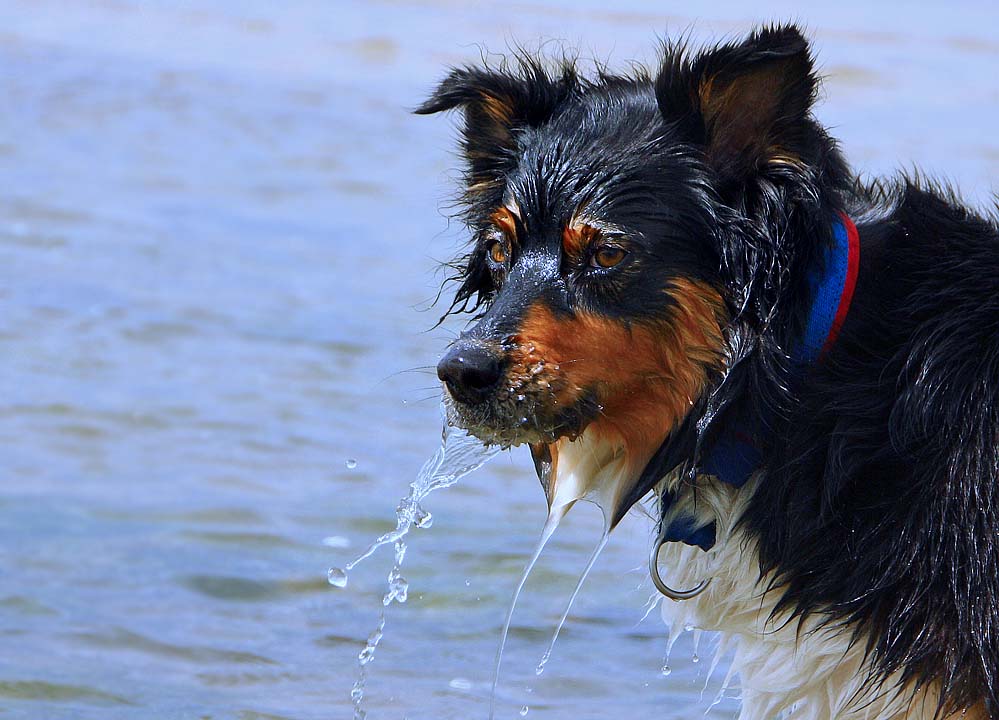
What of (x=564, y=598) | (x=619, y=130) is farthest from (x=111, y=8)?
(x=619, y=130)

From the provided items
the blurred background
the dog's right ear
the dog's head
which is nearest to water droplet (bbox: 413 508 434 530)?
the blurred background

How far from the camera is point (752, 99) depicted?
3330mm

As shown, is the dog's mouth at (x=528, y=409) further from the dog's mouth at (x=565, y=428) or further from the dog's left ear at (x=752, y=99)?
the dog's left ear at (x=752, y=99)

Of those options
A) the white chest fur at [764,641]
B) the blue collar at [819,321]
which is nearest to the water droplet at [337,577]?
the white chest fur at [764,641]

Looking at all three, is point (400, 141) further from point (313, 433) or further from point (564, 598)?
point (564, 598)

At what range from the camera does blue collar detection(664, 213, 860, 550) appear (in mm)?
3312

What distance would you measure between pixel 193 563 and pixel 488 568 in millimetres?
1143

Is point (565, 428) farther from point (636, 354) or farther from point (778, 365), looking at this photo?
point (778, 365)

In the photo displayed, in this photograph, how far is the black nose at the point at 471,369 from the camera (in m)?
3.25

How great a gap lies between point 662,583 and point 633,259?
865 mm

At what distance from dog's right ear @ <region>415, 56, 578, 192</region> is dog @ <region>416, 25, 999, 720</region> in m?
0.29

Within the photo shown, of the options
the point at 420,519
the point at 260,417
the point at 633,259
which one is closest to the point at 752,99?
the point at 633,259

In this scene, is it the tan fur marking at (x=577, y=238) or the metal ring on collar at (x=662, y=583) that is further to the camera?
the metal ring on collar at (x=662, y=583)

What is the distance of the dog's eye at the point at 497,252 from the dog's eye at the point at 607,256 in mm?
292
